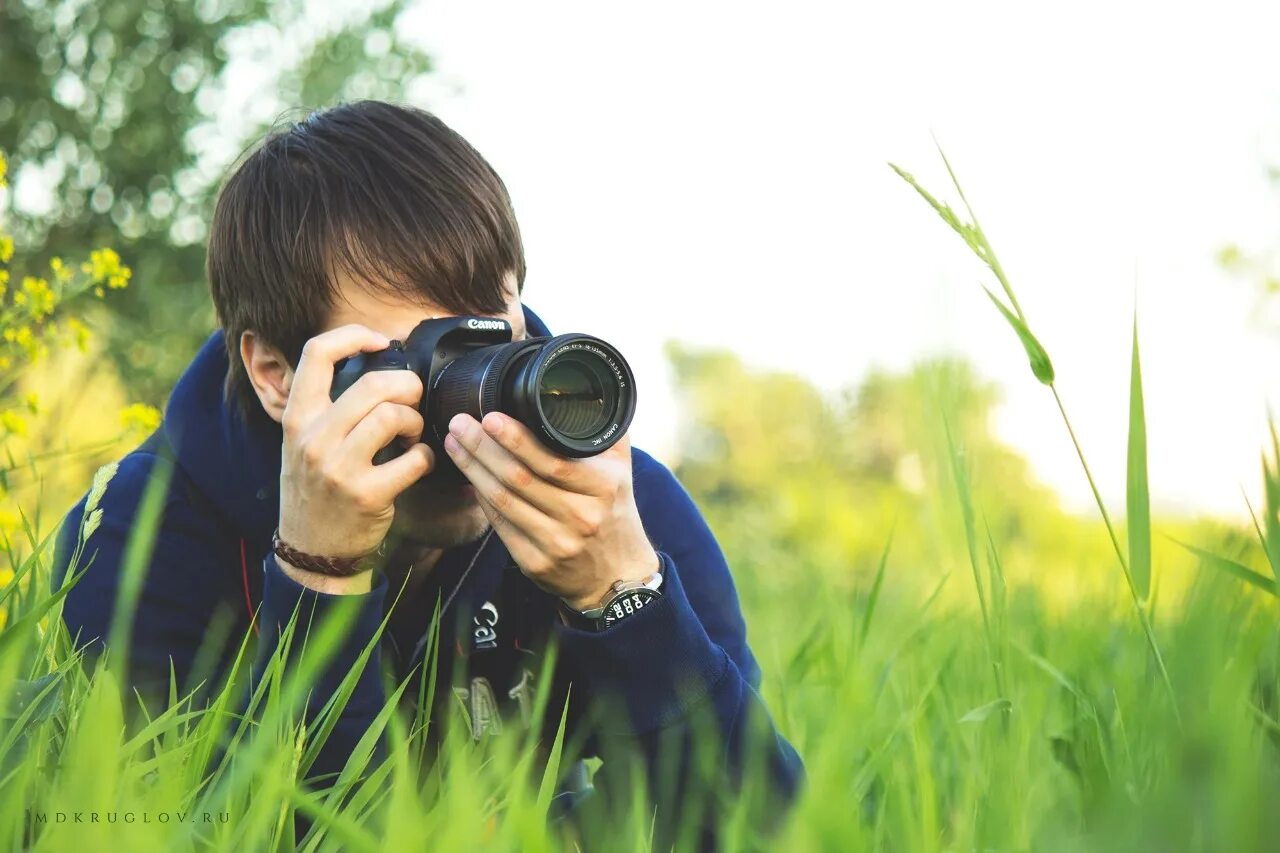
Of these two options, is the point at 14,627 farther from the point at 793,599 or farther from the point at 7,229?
the point at 7,229

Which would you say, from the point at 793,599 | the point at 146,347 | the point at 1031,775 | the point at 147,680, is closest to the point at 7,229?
the point at 146,347

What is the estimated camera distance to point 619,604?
118cm

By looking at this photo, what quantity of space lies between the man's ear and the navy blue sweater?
41 millimetres

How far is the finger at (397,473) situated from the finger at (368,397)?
0.17 feet

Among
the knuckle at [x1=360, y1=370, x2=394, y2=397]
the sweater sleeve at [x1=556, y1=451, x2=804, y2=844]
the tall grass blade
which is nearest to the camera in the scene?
the tall grass blade

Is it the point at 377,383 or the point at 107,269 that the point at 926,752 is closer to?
the point at 377,383

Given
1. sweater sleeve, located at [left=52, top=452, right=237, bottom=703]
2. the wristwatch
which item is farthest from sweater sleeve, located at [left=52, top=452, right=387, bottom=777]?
the wristwatch

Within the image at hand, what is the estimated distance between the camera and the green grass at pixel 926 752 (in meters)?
0.52

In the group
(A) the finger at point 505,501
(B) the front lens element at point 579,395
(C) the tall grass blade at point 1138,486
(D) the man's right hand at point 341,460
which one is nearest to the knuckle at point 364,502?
(D) the man's right hand at point 341,460

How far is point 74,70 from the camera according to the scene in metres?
5.56

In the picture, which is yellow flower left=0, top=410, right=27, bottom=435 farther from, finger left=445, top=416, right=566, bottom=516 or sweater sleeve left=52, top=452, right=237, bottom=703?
finger left=445, top=416, right=566, bottom=516

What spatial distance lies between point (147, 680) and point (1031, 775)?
95cm

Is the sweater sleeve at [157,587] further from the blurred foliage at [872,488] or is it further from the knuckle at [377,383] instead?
the blurred foliage at [872,488]

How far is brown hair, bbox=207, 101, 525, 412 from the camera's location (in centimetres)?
144
